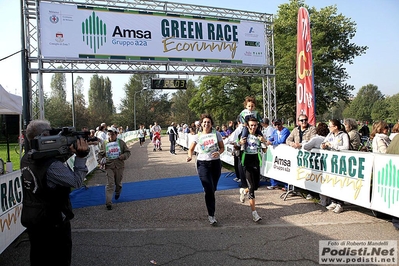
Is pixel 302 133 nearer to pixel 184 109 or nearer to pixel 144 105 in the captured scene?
pixel 144 105

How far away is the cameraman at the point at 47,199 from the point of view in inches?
99.8

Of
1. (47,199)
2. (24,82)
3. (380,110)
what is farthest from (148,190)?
(380,110)

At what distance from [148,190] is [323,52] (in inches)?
1008

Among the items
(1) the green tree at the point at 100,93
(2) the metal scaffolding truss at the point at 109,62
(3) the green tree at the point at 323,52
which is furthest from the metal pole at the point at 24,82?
(1) the green tree at the point at 100,93

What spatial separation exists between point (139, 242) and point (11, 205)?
1.81 meters

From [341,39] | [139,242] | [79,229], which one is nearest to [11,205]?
[79,229]

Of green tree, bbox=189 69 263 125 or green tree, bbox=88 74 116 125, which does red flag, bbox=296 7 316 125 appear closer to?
green tree, bbox=189 69 263 125

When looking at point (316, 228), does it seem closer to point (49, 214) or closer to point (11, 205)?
point (49, 214)

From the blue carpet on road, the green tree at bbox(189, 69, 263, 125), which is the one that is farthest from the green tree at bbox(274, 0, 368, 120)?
the blue carpet on road

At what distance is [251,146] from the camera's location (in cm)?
554

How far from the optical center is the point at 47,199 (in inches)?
102

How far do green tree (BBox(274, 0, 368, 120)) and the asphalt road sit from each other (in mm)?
24196

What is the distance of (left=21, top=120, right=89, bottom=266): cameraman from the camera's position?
254cm

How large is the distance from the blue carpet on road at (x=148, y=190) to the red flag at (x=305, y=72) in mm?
3384
